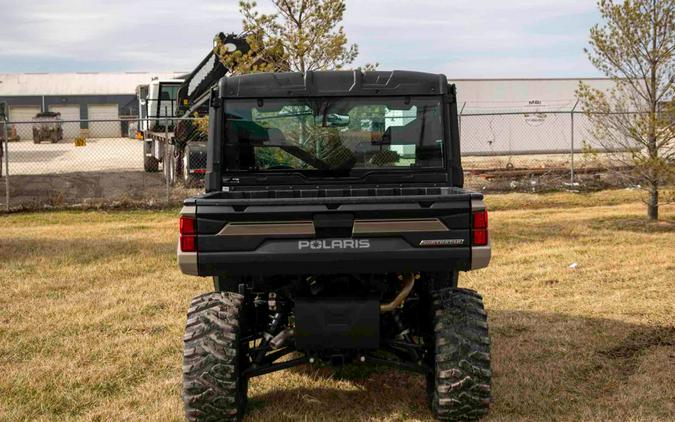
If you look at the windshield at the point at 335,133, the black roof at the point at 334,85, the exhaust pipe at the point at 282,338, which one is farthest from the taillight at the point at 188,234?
the black roof at the point at 334,85

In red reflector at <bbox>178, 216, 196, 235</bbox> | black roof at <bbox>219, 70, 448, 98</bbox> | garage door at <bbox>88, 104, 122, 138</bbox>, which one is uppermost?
garage door at <bbox>88, 104, 122, 138</bbox>

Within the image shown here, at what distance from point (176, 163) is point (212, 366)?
16.4 metres

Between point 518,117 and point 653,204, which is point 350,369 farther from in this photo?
point 518,117

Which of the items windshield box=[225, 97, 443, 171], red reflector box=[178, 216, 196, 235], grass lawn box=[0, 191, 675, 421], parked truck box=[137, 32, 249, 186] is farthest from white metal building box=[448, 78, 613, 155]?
red reflector box=[178, 216, 196, 235]

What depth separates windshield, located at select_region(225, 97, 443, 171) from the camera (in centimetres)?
581

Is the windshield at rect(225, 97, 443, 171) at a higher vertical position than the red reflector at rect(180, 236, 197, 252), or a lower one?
higher

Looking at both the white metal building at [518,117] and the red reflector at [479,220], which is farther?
the white metal building at [518,117]

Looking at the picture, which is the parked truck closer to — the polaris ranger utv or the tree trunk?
the tree trunk

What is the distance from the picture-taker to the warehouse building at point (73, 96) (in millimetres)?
60906

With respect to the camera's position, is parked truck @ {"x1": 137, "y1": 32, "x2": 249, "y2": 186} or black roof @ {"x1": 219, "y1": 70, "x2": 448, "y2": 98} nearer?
black roof @ {"x1": 219, "y1": 70, "x2": 448, "y2": 98}

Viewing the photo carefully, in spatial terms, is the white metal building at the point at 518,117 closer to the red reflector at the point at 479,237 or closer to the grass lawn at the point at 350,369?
the grass lawn at the point at 350,369

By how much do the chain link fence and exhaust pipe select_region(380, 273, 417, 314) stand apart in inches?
363

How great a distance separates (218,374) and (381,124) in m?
2.19

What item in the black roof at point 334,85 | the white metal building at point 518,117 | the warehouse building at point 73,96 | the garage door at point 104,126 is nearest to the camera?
the black roof at point 334,85
